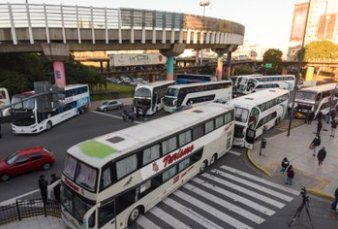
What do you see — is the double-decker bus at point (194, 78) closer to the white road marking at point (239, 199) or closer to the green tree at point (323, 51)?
the white road marking at point (239, 199)

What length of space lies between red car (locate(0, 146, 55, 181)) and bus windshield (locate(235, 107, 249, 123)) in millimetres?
13628

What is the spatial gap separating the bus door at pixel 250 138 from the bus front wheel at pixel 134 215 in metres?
10.7

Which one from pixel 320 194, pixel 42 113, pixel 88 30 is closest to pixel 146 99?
pixel 42 113

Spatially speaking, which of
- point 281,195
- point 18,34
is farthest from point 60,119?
point 281,195

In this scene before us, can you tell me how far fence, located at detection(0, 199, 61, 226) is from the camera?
1086 centimetres

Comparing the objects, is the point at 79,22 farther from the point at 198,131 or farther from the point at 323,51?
the point at 323,51

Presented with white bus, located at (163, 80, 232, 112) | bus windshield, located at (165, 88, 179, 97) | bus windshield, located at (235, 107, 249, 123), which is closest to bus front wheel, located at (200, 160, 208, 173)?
bus windshield, located at (235, 107, 249, 123)

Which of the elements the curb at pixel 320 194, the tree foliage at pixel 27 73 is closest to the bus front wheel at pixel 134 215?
the curb at pixel 320 194

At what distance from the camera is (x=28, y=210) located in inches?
450

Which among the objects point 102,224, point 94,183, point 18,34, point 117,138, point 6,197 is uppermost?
point 18,34

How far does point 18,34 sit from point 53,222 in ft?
75.1

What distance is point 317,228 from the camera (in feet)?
35.0

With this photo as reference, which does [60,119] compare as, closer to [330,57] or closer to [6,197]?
[6,197]

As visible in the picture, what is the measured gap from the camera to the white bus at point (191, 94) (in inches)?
1129
